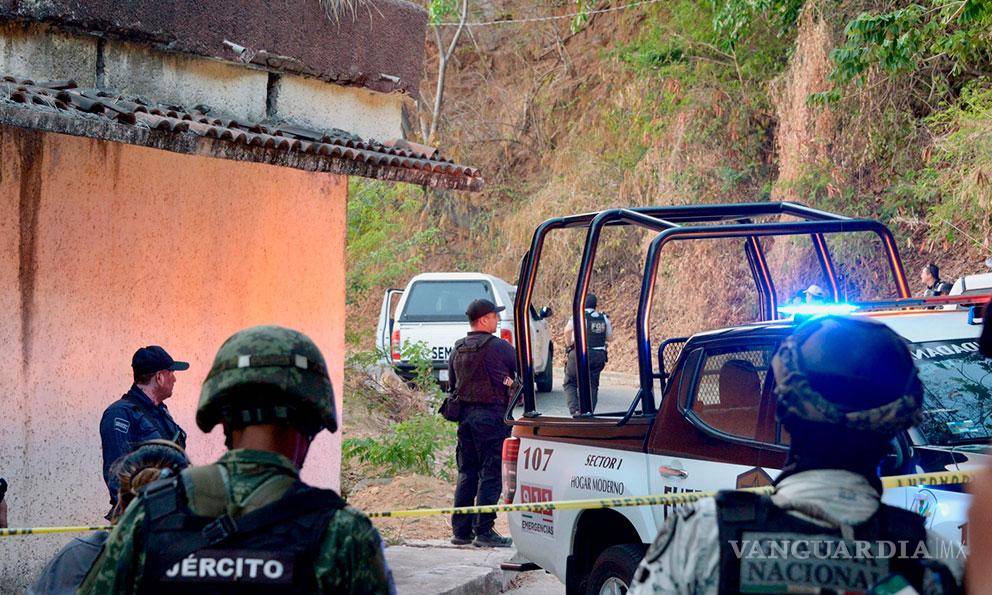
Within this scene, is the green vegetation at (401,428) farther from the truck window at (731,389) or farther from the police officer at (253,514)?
the police officer at (253,514)

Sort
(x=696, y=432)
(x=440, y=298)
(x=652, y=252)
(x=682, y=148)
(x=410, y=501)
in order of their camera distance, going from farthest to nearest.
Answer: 1. (x=682, y=148)
2. (x=440, y=298)
3. (x=410, y=501)
4. (x=652, y=252)
5. (x=696, y=432)

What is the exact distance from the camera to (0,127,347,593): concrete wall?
689 centimetres

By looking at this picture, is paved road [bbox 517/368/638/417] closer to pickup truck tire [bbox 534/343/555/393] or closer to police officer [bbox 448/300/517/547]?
pickup truck tire [bbox 534/343/555/393]

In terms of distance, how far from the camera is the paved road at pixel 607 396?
17.2 metres

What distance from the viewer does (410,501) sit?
11.0 m

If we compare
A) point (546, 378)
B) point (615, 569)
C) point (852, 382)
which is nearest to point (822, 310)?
point (615, 569)

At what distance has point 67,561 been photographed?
380 centimetres

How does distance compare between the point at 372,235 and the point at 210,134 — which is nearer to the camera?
the point at 210,134

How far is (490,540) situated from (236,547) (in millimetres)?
7003

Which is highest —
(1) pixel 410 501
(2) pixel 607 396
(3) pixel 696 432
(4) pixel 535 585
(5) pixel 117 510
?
(2) pixel 607 396

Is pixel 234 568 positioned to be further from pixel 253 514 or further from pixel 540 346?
pixel 540 346

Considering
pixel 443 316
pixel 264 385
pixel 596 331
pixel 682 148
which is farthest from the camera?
pixel 682 148

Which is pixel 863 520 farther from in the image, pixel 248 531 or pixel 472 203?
pixel 472 203

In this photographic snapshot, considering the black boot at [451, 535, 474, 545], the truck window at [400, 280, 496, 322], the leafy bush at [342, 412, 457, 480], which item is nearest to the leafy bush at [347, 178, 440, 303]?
the truck window at [400, 280, 496, 322]
